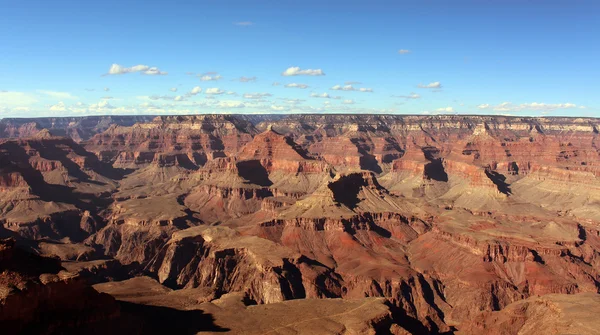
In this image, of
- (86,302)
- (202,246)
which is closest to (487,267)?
(202,246)

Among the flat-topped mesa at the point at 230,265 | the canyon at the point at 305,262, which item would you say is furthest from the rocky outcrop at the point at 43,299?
the flat-topped mesa at the point at 230,265

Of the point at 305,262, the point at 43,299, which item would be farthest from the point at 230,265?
the point at 43,299

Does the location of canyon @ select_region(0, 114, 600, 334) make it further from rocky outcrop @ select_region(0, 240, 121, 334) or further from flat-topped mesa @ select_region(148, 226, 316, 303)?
flat-topped mesa @ select_region(148, 226, 316, 303)

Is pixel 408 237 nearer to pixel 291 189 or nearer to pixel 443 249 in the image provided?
pixel 443 249

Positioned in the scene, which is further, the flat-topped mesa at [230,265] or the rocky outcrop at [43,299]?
the flat-topped mesa at [230,265]

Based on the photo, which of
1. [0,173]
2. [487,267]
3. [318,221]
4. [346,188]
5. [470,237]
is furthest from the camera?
[0,173]

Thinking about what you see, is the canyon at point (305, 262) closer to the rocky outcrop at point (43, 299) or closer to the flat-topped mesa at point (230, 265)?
the rocky outcrop at point (43, 299)

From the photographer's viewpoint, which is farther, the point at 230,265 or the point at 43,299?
the point at 230,265

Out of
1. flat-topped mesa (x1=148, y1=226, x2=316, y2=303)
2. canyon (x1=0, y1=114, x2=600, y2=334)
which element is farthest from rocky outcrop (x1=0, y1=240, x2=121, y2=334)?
flat-topped mesa (x1=148, y1=226, x2=316, y2=303)

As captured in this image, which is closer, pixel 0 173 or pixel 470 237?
pixel 470 237

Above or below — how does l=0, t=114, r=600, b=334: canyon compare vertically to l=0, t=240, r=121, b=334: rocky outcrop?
below

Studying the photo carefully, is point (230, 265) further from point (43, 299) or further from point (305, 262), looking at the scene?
point (43, 299)
